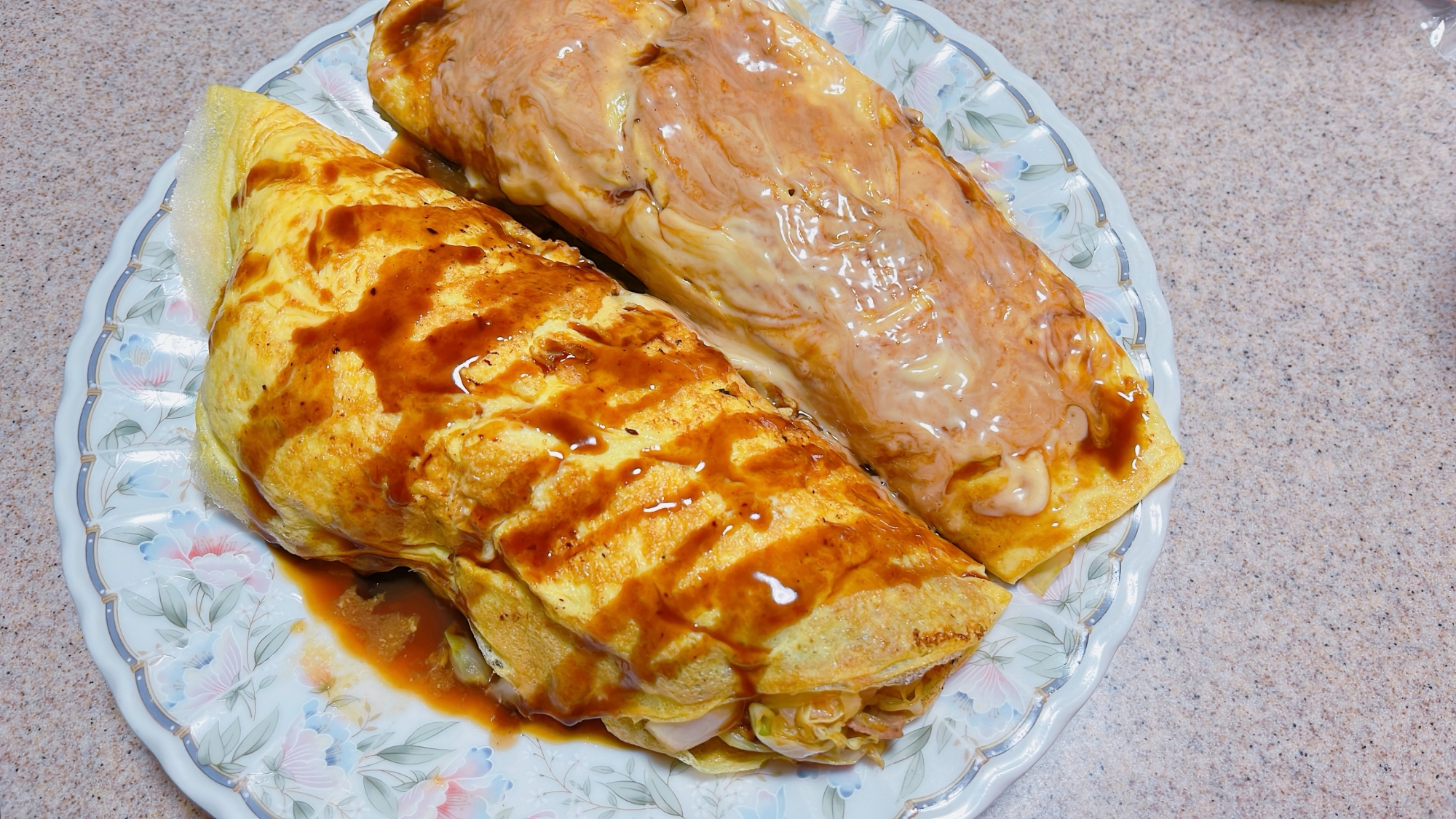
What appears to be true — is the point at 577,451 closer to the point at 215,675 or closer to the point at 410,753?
the point at 410,753

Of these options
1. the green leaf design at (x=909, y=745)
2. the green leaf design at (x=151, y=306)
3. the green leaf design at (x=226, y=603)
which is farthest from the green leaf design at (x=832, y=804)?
the green leaf design at (x=151, y=306)

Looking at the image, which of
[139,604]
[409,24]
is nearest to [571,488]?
[139,604]

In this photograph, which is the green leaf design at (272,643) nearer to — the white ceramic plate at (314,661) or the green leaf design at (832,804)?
the white ceramic plate at (314,661)

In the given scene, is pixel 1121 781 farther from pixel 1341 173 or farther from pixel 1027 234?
pixel 1341 173

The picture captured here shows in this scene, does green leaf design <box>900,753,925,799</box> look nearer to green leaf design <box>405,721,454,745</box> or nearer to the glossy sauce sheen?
the glossy sauce sheen

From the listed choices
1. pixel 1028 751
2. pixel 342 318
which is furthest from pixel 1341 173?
pixel 342 318
